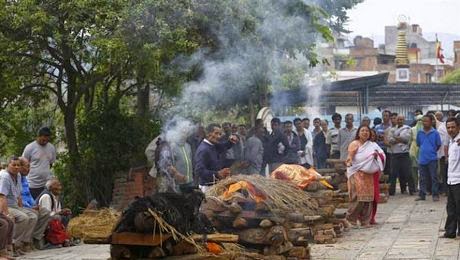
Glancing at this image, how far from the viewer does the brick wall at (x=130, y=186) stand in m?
16.5

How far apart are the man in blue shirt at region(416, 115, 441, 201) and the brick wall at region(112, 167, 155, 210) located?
5.12 meters

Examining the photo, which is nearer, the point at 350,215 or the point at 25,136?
the point at 350,215

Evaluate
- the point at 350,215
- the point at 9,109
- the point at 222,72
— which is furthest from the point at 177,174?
the point at 9,109

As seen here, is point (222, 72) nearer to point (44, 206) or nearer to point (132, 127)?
point (132, 127)

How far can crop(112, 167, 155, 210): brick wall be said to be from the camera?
16531mm

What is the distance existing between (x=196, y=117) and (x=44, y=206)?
4.03 meters

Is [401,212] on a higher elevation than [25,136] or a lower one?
lower

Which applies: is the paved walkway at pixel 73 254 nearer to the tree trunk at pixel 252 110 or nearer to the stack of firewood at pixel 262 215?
the stack of firewood at pixel 262 215

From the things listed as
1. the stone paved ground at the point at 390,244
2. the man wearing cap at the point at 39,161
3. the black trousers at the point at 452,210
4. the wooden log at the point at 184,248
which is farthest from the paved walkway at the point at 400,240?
the man wearing cap at the point at 39,161

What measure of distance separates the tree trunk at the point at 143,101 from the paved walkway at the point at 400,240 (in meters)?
5.24

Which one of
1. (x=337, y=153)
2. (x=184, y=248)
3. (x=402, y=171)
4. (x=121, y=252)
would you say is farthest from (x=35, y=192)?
(x=402, y=171)

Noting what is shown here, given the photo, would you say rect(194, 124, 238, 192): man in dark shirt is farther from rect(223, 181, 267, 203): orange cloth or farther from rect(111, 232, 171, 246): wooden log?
rect(111, 232, 171, 246): wooden log

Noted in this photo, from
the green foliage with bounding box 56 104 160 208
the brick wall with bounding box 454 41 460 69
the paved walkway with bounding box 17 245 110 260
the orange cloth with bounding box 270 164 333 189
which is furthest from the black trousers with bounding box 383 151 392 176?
the brick wall with bounding box 454 41 460 69

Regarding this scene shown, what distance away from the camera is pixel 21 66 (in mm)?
15555
